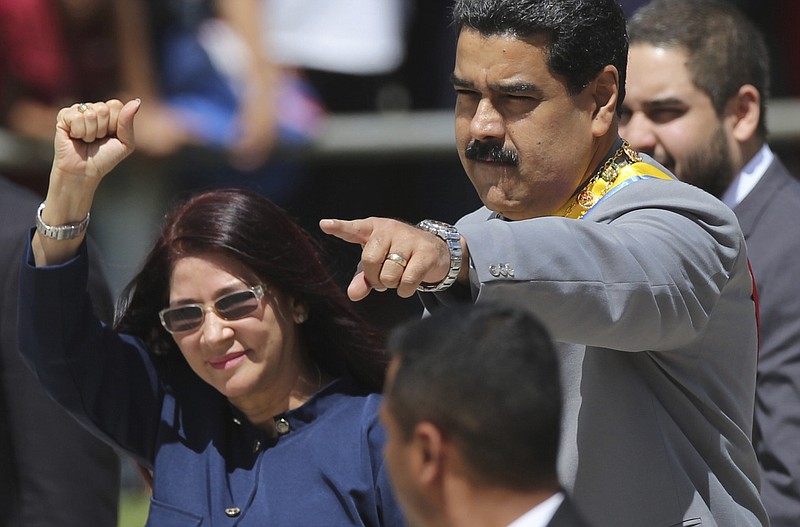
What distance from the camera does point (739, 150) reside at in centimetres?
370

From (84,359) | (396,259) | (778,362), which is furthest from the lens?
(778,362)

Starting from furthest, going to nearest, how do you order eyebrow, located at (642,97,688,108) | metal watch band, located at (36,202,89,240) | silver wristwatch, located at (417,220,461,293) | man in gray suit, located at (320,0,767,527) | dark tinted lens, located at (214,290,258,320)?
eyebrow, located at (642,97,688,108) < dark tinted lens, located at (214,290,258,320) < metal watch band, located at (36,202,89,240) < man in gray suit, located at (320,0,767,527) < silver wristwatch, located at (417,220,461,293)

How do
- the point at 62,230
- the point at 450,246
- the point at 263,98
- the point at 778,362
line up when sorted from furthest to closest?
the point at 263,98, the point at 778,362, the point at 62,230, the point at 450,246

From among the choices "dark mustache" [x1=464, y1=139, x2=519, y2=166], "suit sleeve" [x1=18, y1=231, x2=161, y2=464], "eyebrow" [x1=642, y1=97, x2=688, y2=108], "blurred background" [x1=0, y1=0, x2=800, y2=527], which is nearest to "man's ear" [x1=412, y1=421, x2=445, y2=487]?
"dark mustache" [x1=464, y1=139, x2=519, y2=166]

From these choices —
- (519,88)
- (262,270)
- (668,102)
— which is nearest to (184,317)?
(262,270)

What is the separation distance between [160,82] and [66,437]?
3.40 m

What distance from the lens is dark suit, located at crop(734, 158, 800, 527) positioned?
337cm

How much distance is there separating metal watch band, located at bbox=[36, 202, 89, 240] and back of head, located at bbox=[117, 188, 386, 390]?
9.2 inches

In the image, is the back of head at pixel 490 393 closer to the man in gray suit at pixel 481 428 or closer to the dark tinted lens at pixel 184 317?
the man in gray suit at pixel 481 428

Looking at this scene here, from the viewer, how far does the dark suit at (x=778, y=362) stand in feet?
11.1

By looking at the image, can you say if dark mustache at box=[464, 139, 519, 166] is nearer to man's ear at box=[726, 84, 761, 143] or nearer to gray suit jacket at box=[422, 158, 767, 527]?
gray suit jacket at box=[422, 158, 767, 527]

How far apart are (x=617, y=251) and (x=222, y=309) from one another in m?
1.10

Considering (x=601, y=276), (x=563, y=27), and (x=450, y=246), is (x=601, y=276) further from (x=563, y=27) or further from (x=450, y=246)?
(x=563, y=27)

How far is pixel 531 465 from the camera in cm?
190
